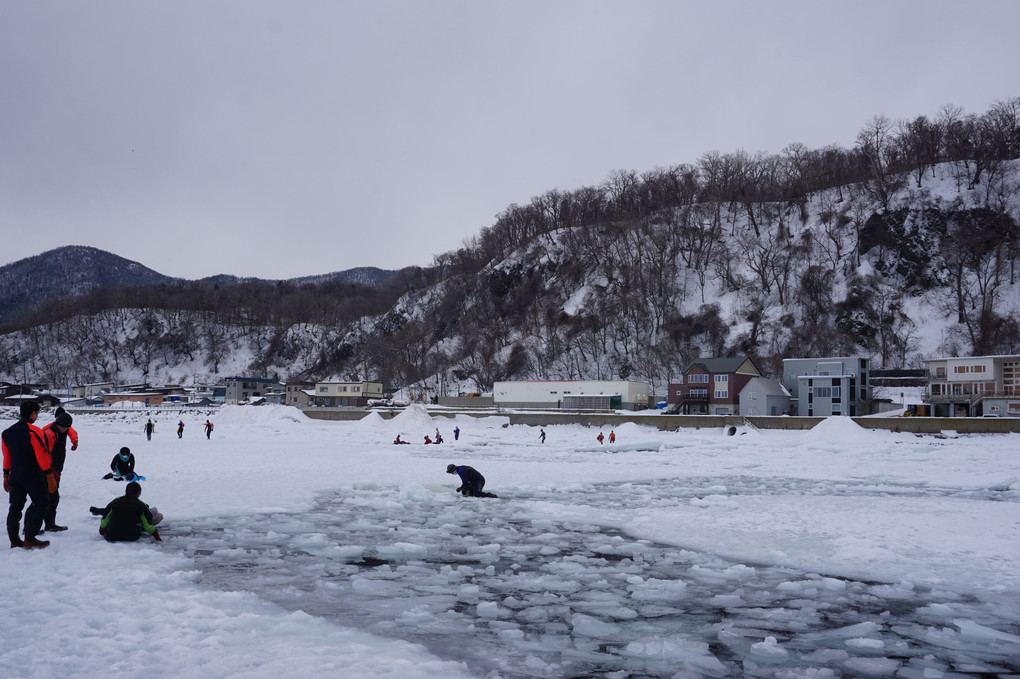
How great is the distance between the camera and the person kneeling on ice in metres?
9.69

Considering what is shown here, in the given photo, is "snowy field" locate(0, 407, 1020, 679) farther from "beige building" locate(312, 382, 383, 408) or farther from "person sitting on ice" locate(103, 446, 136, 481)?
"beige building" locate(312, 382, 383, 408)

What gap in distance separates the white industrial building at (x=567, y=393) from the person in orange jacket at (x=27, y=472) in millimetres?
60764

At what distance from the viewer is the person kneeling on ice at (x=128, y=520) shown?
9.69m

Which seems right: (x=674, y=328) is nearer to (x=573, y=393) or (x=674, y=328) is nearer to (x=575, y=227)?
(x=573, y=393)

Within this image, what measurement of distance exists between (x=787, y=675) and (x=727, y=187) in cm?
11325

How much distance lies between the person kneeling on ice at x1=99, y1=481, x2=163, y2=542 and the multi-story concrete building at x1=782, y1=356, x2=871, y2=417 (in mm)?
55419

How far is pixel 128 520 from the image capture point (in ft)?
32.1

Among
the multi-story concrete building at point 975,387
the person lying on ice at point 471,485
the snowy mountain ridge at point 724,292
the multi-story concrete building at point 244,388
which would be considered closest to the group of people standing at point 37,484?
the person lying on ice at point 471,485

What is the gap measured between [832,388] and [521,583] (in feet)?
180

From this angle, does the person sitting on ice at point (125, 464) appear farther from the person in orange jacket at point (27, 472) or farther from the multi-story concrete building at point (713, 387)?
the multi-story concrete building at point (713, 387)

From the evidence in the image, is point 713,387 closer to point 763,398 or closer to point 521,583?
point 763,398

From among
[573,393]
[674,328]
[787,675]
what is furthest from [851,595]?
[674,328]

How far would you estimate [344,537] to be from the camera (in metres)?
11.2

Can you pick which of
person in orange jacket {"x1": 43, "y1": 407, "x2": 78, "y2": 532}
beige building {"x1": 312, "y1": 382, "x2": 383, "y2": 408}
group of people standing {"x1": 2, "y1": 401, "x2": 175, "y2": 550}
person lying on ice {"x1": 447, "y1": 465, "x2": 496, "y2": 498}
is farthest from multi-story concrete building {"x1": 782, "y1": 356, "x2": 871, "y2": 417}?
beige building {"x1": 312, "y1": 382, "x2": 383, "y2": 408}
